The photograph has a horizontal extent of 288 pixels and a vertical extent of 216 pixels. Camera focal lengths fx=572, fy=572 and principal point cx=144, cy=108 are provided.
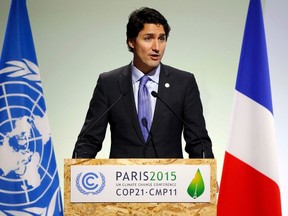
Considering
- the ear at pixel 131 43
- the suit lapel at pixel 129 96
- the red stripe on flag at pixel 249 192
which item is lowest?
the red stripe on flag at pixel 249 192

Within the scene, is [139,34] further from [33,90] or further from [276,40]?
[276,40]

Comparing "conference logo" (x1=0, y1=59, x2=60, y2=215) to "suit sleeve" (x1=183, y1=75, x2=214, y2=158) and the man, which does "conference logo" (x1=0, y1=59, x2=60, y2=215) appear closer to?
the man

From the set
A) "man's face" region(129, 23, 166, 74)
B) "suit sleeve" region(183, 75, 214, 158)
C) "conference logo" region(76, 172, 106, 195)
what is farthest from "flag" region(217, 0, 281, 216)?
"conference logo" region(76, 172, 106, 195)

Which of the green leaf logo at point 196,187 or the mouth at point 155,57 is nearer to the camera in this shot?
the green leaf logo at point 196,187

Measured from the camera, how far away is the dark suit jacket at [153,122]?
9.39 ft

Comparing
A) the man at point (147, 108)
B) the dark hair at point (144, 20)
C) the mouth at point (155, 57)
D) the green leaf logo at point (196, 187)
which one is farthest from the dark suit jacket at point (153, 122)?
the green leaf logo at point (196, 187)

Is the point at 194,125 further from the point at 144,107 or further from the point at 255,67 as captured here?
the point at 255,67

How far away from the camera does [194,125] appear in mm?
2926

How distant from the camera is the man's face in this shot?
9.59 feet

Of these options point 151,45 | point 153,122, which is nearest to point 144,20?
point 151,45

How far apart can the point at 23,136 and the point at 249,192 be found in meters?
1.19

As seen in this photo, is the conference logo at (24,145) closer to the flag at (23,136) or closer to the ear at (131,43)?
the flag at (23,136)

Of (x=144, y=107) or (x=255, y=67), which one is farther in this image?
(x=255, y=67)

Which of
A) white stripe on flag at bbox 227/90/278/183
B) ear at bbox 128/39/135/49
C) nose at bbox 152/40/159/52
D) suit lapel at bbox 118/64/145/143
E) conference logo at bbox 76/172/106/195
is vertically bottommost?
conference logo at bbox 76/172/106/195
